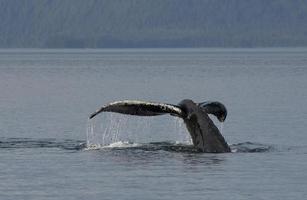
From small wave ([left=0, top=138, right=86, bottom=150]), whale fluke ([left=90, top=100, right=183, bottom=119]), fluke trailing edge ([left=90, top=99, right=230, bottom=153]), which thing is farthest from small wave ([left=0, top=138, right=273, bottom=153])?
whale fluke ([left=90, top=100, right=183, bottom=119])

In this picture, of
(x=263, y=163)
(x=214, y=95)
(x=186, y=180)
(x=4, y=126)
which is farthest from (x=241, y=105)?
(x=186, y=180)

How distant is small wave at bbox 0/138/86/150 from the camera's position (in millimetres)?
28359

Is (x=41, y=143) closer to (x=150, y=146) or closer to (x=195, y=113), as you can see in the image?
(x=150, y=146)

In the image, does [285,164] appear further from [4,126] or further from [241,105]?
[241,105]

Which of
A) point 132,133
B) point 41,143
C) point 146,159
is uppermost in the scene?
point 132,133

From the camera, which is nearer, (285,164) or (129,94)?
(285,164)

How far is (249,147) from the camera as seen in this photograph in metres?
28.1

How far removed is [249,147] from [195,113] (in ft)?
13.9

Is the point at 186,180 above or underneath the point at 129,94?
underneath

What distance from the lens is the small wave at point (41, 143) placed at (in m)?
28.4

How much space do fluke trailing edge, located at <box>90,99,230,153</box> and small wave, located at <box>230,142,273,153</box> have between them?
1.30 m

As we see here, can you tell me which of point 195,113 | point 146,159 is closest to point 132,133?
point 146,159

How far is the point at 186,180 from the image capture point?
71.8ft

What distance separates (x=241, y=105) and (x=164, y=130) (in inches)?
535
